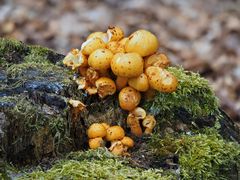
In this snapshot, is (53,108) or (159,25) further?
(159,25)

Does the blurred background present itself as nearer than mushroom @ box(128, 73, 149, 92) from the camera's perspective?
No

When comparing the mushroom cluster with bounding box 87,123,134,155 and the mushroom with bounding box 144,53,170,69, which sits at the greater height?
the mushroom with bounding box 144,53,170,69

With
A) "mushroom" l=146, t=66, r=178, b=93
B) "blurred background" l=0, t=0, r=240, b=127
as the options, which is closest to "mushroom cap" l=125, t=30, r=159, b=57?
"mushroom" l=146, t=66, r=178, b=93

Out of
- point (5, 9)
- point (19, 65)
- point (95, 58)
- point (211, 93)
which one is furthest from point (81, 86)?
point (5, 9)

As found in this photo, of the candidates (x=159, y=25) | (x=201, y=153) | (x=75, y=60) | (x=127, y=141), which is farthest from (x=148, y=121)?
(x=159, y=25)

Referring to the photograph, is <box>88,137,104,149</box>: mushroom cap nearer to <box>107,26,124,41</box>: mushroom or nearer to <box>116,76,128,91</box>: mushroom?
<box>116,76,128,91</box>: mushroom

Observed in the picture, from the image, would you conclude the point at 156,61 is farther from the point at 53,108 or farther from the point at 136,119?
the point at 53,108

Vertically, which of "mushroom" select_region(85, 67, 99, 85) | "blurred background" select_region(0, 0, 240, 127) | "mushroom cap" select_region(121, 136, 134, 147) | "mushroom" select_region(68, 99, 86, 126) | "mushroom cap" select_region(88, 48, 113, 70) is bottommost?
"mushroom cap" select_region(121, 136, 134, 147)
